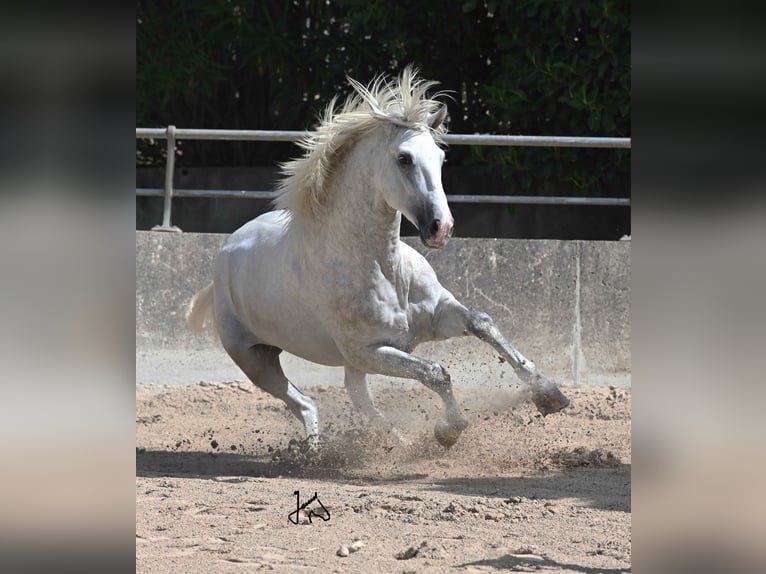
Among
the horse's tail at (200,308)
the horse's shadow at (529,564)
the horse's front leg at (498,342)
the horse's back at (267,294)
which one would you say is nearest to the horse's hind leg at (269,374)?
the horse's back at (267,294)

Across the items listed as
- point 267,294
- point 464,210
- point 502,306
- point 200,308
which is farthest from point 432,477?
point 464,210

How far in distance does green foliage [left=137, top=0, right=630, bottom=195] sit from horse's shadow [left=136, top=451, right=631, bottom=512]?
4.77 m

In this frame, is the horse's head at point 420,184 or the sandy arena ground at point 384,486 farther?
the horse's head at point 420,184

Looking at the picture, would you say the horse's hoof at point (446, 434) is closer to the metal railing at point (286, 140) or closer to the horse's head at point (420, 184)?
the horse's head at point (420, 184)

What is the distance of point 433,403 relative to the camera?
25.0 ft

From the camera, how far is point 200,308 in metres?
6.71

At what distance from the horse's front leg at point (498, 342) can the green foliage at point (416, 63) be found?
439 cm

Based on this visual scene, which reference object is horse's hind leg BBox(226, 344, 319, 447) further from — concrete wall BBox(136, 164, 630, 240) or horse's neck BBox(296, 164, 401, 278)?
concrete wall BBox(136, 164, 630, 240)

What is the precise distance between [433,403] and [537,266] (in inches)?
57.3

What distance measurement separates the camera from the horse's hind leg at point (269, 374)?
19.9 ft

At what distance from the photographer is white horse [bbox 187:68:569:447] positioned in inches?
208

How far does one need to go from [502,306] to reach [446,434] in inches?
111

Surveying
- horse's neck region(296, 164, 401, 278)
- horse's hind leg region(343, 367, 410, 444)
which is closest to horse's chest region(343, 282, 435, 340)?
horse's neck region(296, 164, 401, 278)
